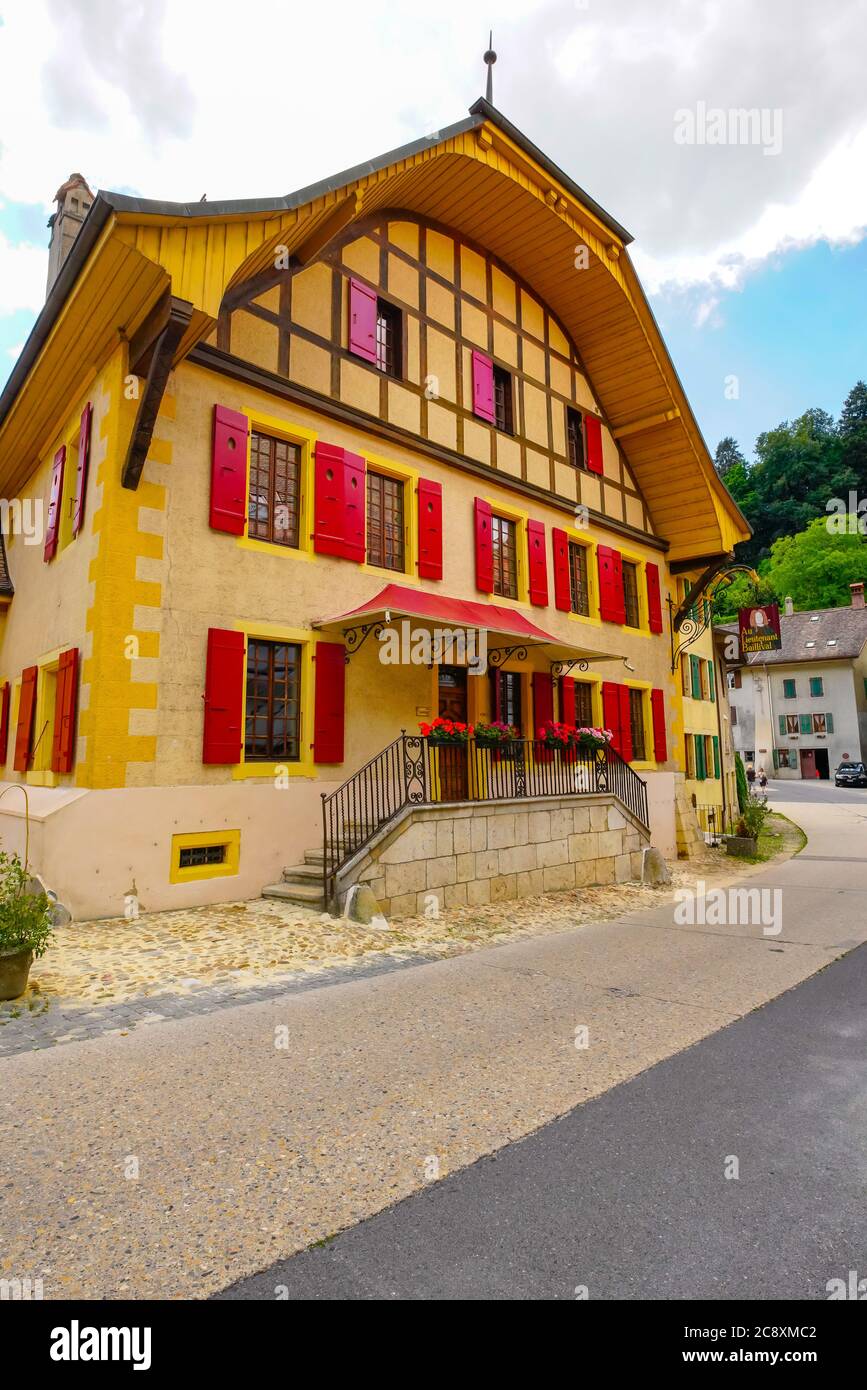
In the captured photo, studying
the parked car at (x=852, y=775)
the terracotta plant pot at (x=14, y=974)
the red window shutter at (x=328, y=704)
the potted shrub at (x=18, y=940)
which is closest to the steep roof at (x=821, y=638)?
the parked car at (x=852, y=775)

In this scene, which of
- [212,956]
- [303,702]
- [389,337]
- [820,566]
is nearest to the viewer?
[212,956]

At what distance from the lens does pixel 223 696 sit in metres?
9.31

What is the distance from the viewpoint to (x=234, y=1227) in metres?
2.63

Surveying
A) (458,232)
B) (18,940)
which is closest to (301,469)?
(458,232)

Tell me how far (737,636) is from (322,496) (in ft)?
56.0

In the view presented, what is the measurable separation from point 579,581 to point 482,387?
4.50m

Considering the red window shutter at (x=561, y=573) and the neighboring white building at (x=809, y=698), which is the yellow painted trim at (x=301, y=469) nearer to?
the red window shutter at (x=561, y=573)

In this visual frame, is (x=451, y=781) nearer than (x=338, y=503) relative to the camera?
No

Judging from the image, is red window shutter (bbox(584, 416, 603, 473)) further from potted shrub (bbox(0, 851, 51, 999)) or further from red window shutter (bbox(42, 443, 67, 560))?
potted shrub (bbox(0, 851, 51, 999))

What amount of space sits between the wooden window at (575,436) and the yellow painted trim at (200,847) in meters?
11.3

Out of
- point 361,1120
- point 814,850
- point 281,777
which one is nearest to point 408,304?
point 281,777

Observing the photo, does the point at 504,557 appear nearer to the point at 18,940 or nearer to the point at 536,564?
the point at 536,564

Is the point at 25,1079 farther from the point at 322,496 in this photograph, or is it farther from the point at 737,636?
the point at 737,636

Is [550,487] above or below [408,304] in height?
below
